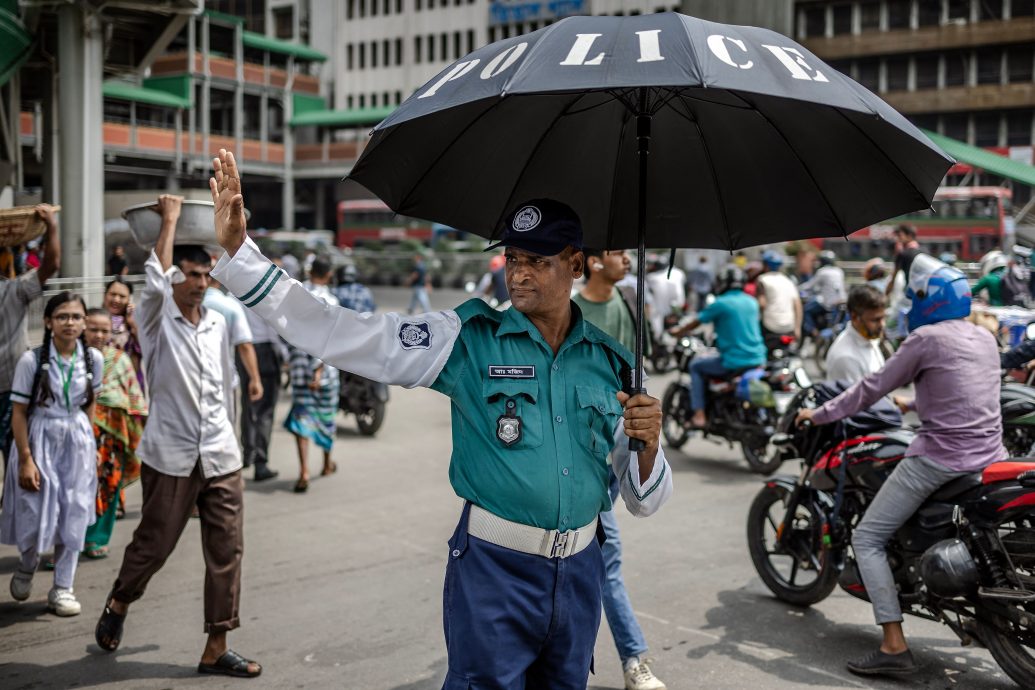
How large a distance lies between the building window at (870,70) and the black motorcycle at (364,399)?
50.6m

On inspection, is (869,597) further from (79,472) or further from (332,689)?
(79,472)

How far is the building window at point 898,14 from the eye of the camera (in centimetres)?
5384

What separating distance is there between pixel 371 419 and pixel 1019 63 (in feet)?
163

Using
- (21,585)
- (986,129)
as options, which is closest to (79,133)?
(21,585)

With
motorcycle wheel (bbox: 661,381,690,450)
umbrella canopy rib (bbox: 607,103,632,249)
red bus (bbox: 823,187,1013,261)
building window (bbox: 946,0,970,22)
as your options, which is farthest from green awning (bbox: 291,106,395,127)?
umbrella canopy rib (bbox: 607,103,632,249)

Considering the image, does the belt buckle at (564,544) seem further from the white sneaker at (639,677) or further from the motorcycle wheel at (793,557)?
the motorcycle wheel at (793,557)

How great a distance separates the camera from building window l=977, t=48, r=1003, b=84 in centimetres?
5216

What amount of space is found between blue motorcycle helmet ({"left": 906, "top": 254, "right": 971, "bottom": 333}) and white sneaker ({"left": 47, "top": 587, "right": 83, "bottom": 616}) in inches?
169

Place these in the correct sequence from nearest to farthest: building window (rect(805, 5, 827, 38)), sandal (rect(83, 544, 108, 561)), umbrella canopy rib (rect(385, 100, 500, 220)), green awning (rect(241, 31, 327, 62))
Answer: umbrella canopy rib (rect(385, 100, 500, 220))
sandal (rect(83, 544, 108, 561))
building window (rect(805, 5, 827, 38))
green awning (rect(241, 31, 327, 62))

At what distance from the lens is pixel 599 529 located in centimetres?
303

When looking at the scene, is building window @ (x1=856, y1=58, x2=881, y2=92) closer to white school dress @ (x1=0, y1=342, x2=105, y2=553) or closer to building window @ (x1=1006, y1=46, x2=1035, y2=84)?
building window @ (x1=1006, y1=46, x2=1035, y2=84)

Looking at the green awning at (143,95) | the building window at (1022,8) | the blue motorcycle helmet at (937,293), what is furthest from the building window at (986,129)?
the blue motorcycle helmet at (937,293)

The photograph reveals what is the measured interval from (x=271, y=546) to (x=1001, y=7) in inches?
2109

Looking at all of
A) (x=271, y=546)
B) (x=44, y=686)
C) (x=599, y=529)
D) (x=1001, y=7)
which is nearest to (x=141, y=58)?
(x=271, y=546)
